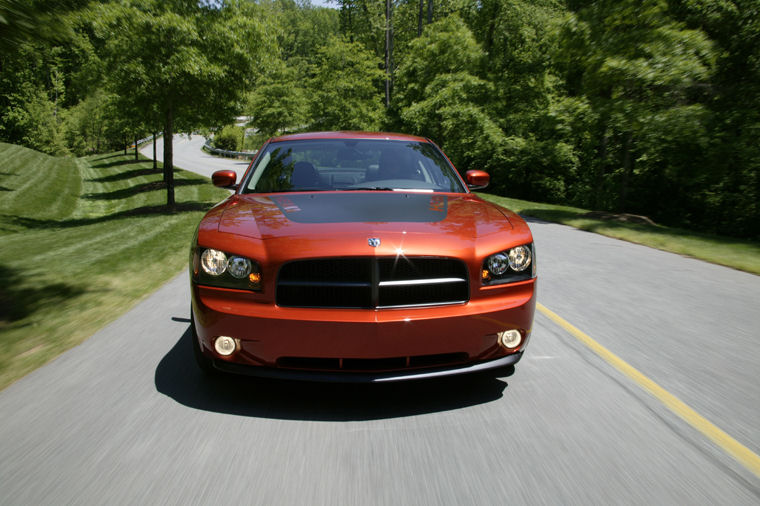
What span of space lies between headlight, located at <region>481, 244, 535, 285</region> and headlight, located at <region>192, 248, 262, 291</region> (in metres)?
1.28

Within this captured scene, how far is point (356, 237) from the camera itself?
10.0ft

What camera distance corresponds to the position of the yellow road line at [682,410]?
265 cm

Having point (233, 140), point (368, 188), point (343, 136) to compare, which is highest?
point (233, 140)

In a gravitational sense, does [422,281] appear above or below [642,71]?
below

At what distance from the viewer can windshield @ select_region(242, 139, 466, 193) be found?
4.57 meters

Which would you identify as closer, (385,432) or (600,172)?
(385,432)

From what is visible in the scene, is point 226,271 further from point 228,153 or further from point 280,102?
point 228,153

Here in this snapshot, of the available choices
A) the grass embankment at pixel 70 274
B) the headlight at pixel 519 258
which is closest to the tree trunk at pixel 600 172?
the grass embankment at pixel 70 274

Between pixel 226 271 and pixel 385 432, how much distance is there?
4.00 feet

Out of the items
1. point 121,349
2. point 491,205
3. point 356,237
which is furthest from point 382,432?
point 121,349

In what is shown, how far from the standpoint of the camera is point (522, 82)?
25078 millimetres

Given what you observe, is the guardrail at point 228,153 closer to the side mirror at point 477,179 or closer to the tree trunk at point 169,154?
the tree trunk at point 169,154

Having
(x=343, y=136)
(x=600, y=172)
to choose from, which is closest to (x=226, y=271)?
(x=343, y=136)

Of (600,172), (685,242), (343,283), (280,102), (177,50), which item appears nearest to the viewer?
(343,283)
